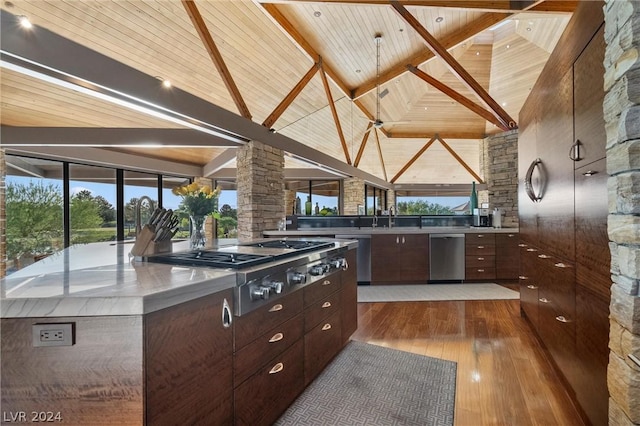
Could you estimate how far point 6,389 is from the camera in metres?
0.90

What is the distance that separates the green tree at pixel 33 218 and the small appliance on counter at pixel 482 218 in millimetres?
7975

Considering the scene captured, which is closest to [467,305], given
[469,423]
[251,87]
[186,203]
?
[469,423]

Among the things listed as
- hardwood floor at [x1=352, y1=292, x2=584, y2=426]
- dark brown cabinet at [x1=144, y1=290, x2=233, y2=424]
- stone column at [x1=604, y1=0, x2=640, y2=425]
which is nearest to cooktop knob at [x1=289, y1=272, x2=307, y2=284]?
dark brown cabinet at [x1=144, y1=290, x2=233, y2=424]

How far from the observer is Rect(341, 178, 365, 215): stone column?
9789 mm

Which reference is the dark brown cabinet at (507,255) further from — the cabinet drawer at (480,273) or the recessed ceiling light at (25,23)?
the recessed ceiling light at (25,23)

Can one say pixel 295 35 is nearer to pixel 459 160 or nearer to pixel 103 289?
pixel 103 289

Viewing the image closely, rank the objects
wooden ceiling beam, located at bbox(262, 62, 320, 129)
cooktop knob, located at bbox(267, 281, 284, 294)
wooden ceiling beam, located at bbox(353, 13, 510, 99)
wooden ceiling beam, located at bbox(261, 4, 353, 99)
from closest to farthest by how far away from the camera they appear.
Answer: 1. cooktop knob, located at bbox(267, 281, 284, 294)
2. wooden ceiling beam, located at bbox(261, 4, 353, 99)
3. wooden ceiling beam, located at bbox(353, 13, 510, 99)
4. wooden ceiling beam, located at bbox(262, 62, 320, 129)

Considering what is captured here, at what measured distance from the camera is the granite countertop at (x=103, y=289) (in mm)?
885

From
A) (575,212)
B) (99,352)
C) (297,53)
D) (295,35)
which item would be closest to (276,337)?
(99,352)

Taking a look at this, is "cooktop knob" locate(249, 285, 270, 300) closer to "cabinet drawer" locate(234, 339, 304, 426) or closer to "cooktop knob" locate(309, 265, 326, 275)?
"cabinet drawer" locate(234, 339, 304, 426)

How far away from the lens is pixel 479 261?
16.3ft

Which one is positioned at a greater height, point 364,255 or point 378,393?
point 364,255

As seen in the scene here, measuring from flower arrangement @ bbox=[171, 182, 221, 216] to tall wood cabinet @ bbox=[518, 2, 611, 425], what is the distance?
2167 mm

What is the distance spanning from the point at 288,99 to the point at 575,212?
4.55 meters
